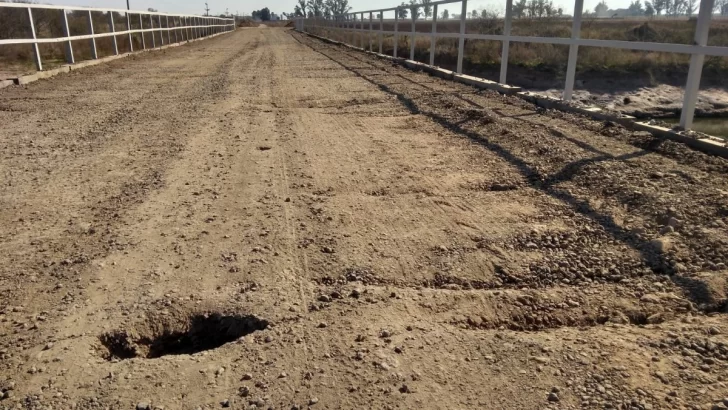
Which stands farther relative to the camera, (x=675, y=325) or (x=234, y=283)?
(x=234, y=283)

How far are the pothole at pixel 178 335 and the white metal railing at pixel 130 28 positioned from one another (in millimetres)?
10452

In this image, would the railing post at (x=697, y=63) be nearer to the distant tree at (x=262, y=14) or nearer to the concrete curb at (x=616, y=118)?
the concrete curb at (x=616, y=118)

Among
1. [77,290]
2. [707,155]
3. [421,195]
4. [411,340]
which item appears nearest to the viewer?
[411,340]

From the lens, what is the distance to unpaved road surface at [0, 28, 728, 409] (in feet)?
7.57

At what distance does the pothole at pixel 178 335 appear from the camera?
263cm

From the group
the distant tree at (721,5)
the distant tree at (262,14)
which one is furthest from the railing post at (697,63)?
the distant tree at (262,14)

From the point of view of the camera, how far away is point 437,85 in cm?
1125

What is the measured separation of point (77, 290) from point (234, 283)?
84cm

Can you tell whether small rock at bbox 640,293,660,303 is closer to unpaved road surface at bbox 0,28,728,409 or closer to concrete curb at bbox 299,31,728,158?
unpaved road surface at bbox 0,28,728,409

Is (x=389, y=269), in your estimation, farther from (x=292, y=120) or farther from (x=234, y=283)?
(x=292, y=120)

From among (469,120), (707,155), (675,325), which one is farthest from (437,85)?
(675,325)

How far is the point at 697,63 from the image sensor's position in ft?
19.0

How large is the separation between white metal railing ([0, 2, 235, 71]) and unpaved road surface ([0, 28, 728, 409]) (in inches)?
287

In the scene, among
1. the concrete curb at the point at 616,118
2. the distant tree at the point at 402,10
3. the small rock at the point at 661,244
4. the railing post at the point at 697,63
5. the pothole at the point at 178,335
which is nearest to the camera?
the pothole at the point at 178,335
